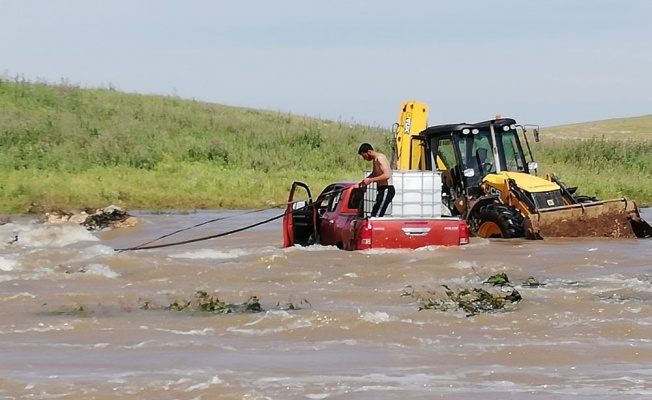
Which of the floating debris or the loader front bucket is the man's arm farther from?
the floating debris

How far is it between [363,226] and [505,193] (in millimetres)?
3892

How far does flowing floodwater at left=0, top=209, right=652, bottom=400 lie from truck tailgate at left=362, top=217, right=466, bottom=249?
0.78ft

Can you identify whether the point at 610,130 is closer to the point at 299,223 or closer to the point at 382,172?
the point at 299,223

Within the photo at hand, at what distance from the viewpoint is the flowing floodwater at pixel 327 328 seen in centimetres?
755

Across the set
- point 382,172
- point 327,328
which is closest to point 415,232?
point 382,172

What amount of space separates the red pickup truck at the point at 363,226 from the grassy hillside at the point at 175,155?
44.5ft

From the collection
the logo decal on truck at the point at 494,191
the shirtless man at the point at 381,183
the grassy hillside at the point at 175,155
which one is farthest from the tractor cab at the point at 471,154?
the grassy hillside at the point at 175,155

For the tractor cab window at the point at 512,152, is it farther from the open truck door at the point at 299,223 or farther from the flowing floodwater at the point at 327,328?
the open truck door at the point at 299,223

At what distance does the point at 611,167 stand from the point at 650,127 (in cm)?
3446

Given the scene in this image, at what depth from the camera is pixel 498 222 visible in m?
17.5

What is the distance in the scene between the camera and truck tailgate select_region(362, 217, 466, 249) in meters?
15.0

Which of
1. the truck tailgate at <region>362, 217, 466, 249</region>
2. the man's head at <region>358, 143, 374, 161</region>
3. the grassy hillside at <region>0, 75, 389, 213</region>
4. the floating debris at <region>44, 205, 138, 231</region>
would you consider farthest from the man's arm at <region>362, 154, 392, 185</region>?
the grassy hillside at <region>0, 75, 389, 213</region>

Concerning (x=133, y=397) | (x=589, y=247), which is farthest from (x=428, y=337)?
(x=589, y=247)

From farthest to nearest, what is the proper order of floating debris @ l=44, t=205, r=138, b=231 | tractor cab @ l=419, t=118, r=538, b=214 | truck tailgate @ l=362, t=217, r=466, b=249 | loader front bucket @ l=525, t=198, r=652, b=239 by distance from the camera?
floating debris @ l=44, t=205, r=138, b=231, tractor cab @ l=419, t=118, r=538, b=214, loader front bucket @ l=525, t=198, r=652, b=239, truck tailgate @ l=362, t=217, r=466, b=249
